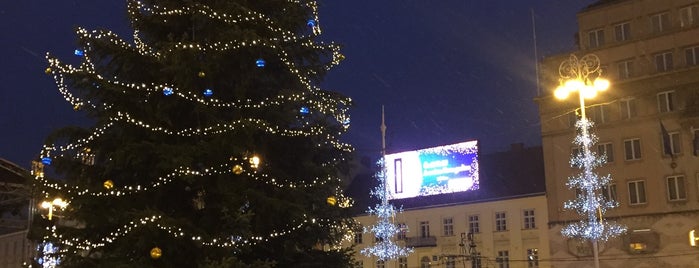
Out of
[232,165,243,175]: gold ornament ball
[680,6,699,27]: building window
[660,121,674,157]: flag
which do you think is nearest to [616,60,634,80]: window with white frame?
[680,6,699,27]: building window

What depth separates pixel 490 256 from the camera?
49.2 metres

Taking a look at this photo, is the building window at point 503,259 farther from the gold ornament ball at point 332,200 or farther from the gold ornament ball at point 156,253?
the gold ornament ball at point 156,253

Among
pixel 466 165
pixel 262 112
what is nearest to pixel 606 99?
pixel 466 165

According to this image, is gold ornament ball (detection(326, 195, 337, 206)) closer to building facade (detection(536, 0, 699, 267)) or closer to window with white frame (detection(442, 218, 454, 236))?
building facade (detection(536, 0, 699, 267))

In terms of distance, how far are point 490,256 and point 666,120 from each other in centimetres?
1415

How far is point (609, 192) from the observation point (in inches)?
1665

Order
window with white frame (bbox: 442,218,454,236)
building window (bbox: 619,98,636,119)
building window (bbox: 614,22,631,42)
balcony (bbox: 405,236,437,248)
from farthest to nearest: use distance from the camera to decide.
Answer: balcony (bbox: 405,236,437,248) < window with white frame (bbox: 442,218,454,236) < building window (bbox: 614,22,631,42) < building window (bbox: 619,98,636,119)

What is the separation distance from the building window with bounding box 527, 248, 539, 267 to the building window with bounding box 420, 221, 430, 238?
25.4ft

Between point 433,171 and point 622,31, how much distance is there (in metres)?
14.6

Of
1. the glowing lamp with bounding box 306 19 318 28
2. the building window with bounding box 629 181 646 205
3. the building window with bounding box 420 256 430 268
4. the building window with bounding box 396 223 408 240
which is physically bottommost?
A: the building window with bounding box 420 256 430 268

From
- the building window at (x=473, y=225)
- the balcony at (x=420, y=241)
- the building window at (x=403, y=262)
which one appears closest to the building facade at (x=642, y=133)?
the building window at (x=473, y=225)

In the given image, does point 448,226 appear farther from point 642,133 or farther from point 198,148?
point 198,148

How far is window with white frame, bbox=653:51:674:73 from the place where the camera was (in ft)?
134

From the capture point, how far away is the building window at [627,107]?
42.1 meters
